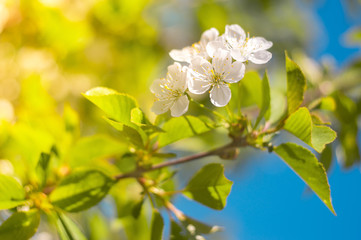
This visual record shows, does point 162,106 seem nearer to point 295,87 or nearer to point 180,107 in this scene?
point 180,107

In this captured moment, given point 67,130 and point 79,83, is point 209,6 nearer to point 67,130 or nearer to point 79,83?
point 79,83

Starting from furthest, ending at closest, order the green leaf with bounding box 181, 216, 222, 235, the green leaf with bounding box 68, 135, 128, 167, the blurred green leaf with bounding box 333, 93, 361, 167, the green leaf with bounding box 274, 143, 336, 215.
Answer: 1. the blurred green leaf with bounding box 333, 93, 361, 167
2. the green leaf with bounding box 68, 135, 128, 167
3. the green leaf with bounding box 181, 216, 222, 235
4. the green leaf with bounding box 274, 143, 336, 215

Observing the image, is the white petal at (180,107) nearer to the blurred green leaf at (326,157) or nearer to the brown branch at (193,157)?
the brown branch at (193,157)

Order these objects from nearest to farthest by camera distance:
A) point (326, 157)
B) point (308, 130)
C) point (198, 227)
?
point (308, 130) → point (198, 227) → point (326, 157)

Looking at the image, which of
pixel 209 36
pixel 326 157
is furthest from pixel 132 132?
pixel 326 157

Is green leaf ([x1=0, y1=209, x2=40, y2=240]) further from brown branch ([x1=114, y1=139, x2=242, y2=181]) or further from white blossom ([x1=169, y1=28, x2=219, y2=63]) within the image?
white blossom ([x1=169, y1=28, x2=219, y2=63])

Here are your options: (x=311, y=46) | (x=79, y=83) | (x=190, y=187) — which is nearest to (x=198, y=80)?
(x=190, y=187)

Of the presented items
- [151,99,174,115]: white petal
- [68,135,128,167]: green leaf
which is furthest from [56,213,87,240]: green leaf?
[151,99,174,115]: white petal
